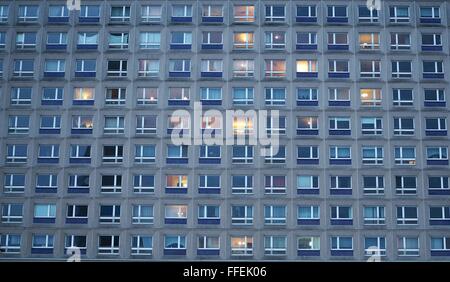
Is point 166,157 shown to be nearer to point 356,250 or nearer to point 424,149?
point 356,250

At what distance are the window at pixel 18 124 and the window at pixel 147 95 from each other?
9.78m

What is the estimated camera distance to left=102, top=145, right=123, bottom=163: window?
185ft

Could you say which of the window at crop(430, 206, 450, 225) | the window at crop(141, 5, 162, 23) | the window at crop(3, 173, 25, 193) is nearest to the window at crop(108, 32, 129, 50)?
the window at crop(141, 5, 162, 23)

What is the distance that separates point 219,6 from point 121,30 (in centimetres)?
889

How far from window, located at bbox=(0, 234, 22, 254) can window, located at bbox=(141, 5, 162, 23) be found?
21532 mm

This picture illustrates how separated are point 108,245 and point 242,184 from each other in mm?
12181

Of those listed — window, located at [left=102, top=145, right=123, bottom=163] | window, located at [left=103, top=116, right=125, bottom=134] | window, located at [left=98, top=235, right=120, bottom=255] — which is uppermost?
window, located at [left=103, top=116, right=125, bottom=134]

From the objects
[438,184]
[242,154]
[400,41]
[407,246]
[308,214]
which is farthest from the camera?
[400,41]

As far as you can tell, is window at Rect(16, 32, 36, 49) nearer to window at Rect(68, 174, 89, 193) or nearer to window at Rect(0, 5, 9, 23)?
window at Rect(0, 5, 9, 23)

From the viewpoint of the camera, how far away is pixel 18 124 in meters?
57.7

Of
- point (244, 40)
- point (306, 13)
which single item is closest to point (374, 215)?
point (306, 13)

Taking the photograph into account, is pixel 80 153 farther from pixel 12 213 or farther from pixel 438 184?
pixel 438 184
